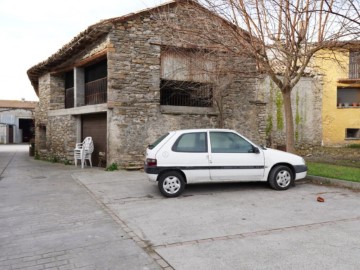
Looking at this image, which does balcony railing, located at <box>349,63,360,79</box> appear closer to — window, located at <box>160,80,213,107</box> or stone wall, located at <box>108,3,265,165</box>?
stone wall, located at <box>108,3,265,165</box>

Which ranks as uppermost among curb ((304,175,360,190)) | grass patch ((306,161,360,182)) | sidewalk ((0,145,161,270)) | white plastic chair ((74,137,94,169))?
white plastic chair ((74,137,94,169))

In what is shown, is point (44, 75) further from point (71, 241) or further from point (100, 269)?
point (100, 269)

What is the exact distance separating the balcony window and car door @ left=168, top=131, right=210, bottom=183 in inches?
242

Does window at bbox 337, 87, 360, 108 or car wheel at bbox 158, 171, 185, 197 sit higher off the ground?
window at bbox 337, 87, 360, 108

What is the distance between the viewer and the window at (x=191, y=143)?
273 inches

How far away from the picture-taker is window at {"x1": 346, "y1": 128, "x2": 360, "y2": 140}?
62.7 feet

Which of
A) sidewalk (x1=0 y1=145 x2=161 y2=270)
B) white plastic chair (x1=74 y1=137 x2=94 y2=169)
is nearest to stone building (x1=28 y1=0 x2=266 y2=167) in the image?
white plastic chair (x1=74 y1=137 x2=94 y2=169)

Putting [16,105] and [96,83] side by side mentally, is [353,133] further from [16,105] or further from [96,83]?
[16,105]

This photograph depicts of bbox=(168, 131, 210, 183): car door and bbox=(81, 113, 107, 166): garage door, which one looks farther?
bbox=(81, 113, 107, 166): garage door

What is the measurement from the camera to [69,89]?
14.9 metres

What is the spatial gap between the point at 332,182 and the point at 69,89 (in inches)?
473

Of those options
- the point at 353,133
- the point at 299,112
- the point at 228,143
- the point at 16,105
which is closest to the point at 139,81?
the point at 228,143

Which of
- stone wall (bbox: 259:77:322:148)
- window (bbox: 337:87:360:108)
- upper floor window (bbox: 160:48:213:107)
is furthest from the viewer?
window (bbox: 337:87:360:108)

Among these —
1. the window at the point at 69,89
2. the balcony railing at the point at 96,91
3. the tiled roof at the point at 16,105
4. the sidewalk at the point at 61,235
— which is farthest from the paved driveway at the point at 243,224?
the tiled roof at the point at 16,105
